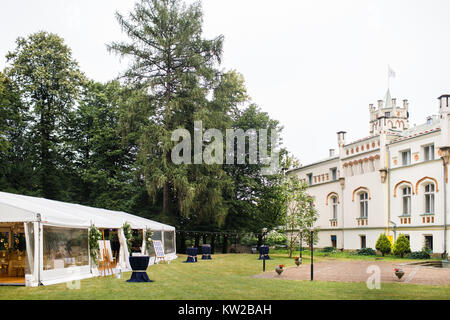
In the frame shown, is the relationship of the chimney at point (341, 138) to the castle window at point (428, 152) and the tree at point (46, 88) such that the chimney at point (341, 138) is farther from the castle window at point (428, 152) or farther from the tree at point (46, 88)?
the tree at point (46, 88)

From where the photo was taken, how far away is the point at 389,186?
30156mm

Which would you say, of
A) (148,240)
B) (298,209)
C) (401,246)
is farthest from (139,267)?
(401,246)

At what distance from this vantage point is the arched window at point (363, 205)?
106ft

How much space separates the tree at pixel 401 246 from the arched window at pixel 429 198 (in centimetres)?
207

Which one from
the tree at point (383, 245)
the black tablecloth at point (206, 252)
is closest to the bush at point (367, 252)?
the tree at point (383, 245)

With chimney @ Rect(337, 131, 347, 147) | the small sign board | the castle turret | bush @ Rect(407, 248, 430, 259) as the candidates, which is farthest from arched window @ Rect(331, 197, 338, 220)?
the small sign board

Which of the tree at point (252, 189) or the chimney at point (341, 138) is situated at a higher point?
the chimney at point (341, 138)

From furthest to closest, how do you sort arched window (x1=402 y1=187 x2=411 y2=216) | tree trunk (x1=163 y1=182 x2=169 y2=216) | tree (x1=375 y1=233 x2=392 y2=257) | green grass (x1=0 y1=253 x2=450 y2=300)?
1. tree trunk (x1=163 y1=182 x2=169 y2=216)
2. arched window (x1=402 y1=187 x2=411 y2=216)
3. tree (x1=375 y1=233 x2=392 y2=257)
4. green grass (x1=0 y1=253 x2=450 y2=300)

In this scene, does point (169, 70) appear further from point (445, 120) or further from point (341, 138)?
point (445, 120)

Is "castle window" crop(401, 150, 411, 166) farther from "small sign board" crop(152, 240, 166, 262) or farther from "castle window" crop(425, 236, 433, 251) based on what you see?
"small sign board" crop(152, 240, 166, 262)

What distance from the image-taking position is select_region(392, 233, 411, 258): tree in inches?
1073

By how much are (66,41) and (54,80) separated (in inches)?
124

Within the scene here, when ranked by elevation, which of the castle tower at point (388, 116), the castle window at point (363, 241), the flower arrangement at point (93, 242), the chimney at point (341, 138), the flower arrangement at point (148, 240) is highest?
the castle tower at point (388, 116)
